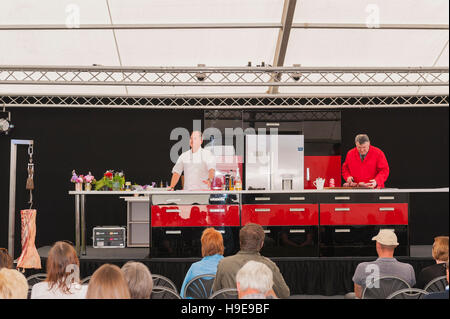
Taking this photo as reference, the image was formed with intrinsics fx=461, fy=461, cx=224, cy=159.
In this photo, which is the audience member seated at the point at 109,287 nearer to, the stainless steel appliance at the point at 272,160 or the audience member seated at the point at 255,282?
the audience member seated at the point at 255,282

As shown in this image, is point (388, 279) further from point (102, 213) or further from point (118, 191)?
point (102, 213)

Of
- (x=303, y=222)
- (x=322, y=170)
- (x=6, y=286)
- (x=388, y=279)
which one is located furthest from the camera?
(x=322, y=170)

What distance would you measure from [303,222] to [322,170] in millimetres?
2543

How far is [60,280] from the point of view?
8.25 ft

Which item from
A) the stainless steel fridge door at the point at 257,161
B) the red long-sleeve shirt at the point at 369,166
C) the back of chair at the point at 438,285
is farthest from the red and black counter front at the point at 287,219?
the stainless steel fridge door at the point at 257,161

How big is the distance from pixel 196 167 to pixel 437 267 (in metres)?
3.12

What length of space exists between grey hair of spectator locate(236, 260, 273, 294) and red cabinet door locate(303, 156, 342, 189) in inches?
219

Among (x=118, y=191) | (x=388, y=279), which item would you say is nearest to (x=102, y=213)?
(x=118, y=191)

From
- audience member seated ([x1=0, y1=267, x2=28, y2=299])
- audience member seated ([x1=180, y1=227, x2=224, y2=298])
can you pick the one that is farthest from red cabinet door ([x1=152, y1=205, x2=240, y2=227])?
audience member seated ([x1=0, y1=267, x2=28, y2=299])
